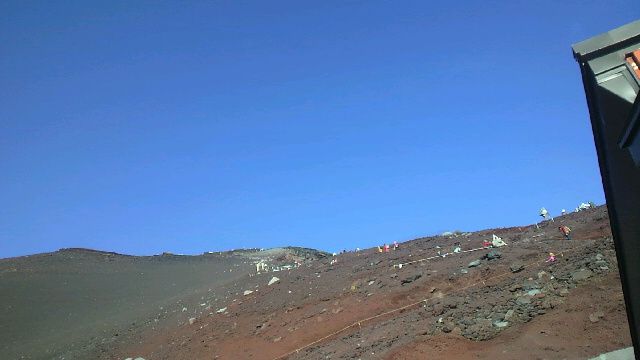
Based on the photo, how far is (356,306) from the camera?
16234 mm

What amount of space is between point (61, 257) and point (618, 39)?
39.3 metres

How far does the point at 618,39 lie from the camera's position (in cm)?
660

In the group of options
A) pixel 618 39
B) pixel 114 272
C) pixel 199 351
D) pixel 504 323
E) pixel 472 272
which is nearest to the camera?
pixel 618 39

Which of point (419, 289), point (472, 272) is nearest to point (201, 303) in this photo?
point (419, 289)

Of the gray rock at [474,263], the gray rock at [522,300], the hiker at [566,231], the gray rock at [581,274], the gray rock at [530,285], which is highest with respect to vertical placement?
the hiker at [566,231]

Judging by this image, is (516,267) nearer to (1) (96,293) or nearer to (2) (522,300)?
(2) (522,300)

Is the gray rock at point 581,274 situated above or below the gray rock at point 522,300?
above

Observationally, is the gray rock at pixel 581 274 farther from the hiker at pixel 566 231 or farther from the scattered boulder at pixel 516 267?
the hiker at pixel 566 231

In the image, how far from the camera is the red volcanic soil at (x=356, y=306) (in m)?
10.6

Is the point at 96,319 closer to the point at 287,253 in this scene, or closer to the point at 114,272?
the point at 114,272

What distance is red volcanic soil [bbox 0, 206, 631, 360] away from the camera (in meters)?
10.6

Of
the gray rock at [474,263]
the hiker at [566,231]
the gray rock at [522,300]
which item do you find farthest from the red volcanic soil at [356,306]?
the hiker at [566,231]

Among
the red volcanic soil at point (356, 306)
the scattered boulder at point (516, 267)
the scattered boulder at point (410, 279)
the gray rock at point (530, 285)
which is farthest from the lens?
the scattered boulder at point (410, 279)

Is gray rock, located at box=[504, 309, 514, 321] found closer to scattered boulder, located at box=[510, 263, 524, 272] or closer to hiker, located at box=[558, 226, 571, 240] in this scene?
scattered boulder, located at box=[510, 263, 524, 272]
